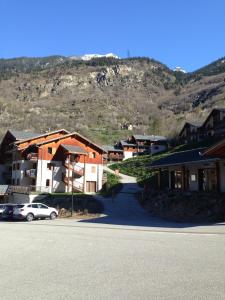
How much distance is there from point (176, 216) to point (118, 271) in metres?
23.2

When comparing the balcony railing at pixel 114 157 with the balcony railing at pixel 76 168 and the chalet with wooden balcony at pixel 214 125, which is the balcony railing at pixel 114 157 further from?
the balcony railing at pixel 76 168

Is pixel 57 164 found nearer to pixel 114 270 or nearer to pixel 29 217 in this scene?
pixel 29 217

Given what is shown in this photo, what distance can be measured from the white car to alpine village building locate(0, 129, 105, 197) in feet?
60.1

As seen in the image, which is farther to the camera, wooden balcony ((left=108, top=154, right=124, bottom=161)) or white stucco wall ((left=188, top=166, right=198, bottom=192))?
wooden balcony ((left=108, top=154, right=124, bottom=161))

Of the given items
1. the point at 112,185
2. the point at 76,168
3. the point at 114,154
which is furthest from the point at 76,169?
the point at 114,154

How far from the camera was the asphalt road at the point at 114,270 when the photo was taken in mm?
8133

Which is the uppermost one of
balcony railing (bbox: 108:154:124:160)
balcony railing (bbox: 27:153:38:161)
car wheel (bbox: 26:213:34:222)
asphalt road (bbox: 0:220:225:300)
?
balcony railing (bbox: 108:154:124:160)

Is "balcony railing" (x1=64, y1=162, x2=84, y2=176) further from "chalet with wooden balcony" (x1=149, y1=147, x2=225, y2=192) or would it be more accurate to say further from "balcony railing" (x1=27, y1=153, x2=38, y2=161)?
"chalet with wooden balcony" (x1=149, y1=147, x2=225, y2=192)

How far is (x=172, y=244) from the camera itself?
15.5 meters

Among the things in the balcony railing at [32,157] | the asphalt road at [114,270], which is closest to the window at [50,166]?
the balcony railing at [32,157]

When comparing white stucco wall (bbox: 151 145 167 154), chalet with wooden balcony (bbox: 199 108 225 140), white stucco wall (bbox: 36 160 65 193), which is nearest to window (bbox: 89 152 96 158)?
white stucco wall (bbox: 36 160 65 193)

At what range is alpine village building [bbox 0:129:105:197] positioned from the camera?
188 ft

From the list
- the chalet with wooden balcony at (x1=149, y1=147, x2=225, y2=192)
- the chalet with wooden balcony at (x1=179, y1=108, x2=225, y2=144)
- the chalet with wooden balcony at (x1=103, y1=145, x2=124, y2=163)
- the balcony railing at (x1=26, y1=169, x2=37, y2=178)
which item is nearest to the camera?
the chalet with wooden balcony at (x1=149, y1=147, x2=225, y2=192)

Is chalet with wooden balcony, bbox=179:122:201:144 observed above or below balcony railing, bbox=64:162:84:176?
above
